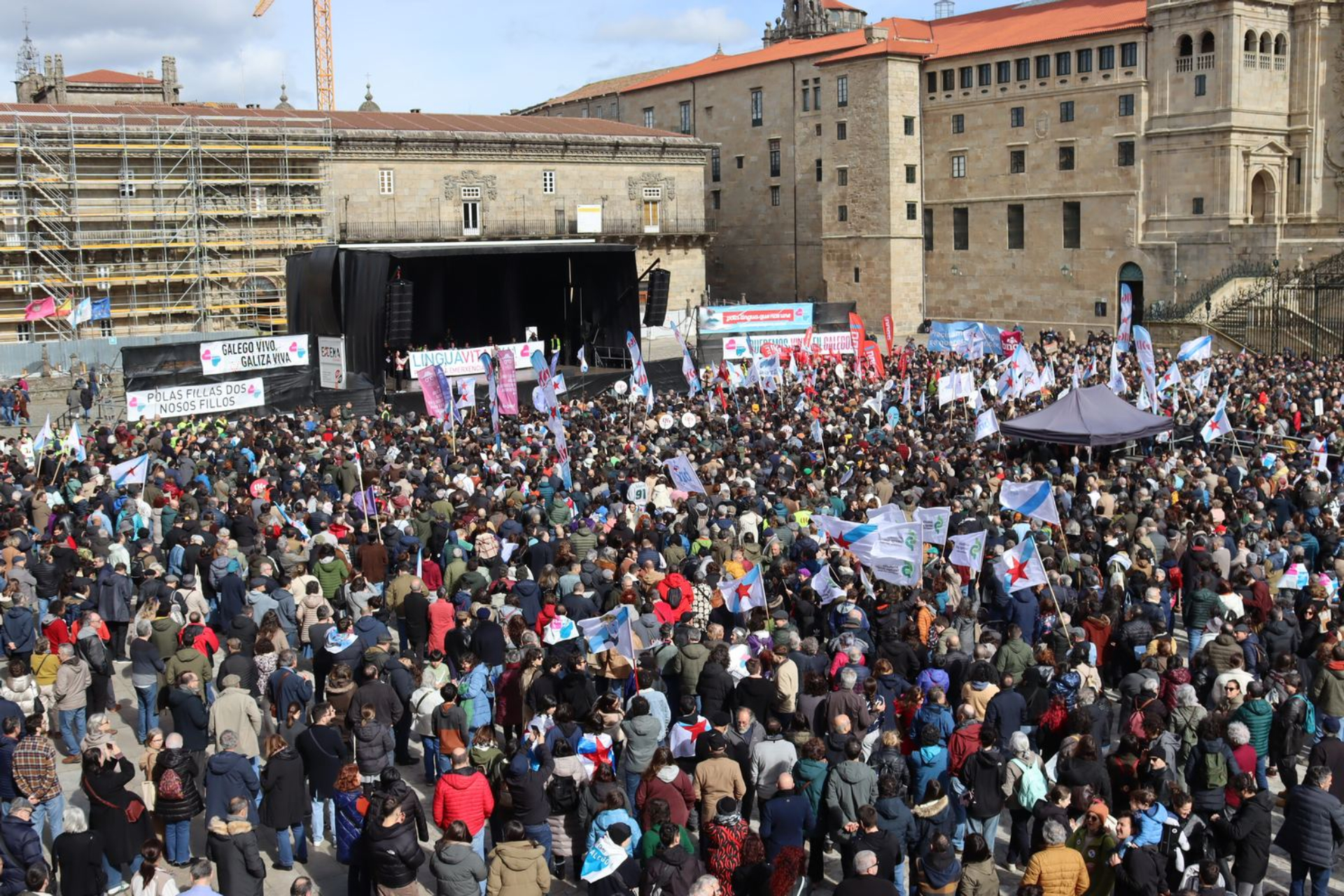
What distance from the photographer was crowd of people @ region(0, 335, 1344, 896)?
844 cm

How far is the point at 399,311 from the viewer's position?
3338 centimetres

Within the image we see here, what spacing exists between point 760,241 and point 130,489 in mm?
49498

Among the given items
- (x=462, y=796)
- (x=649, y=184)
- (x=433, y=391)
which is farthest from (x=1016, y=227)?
(x=462, y=796)

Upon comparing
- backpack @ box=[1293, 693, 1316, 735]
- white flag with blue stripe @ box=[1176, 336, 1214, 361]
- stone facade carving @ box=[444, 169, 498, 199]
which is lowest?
backpack @ box=[1293, 693, 1316, 735]

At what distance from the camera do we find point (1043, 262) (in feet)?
181

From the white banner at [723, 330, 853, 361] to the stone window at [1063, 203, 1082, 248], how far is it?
19729mm

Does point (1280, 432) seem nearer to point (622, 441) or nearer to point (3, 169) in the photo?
point (622, 441)

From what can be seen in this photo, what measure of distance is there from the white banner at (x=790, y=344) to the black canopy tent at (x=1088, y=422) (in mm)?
11563

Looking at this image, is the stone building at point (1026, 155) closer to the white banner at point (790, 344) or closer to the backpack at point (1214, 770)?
the white banner at point (790, 344)

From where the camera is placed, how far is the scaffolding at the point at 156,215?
43.5 m

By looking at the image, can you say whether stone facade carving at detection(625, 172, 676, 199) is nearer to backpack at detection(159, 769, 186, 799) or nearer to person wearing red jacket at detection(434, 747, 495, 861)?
backpack at detection(159, 769, 186, 799)

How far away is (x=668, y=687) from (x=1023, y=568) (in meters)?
3.80

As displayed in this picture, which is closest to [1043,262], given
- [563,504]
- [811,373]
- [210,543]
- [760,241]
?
[760,241]

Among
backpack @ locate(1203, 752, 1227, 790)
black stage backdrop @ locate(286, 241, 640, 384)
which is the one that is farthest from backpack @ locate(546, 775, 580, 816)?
black stage backdrop @ locate(286, 241, 640, 384)
